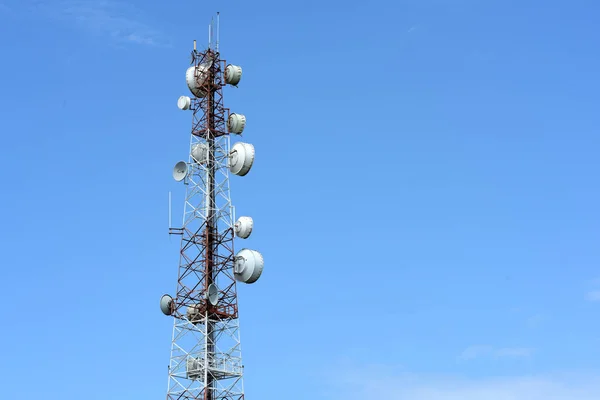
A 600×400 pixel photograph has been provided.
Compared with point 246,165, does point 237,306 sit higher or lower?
lower

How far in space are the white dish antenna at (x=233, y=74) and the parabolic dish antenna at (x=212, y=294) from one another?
17.3m

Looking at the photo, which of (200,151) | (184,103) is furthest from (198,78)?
(200,151)

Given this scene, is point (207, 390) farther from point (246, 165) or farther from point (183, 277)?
point (246, 165)

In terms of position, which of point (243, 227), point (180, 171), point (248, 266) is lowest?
point (248, 266)

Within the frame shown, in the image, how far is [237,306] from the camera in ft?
255

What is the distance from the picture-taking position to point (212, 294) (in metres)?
75.9

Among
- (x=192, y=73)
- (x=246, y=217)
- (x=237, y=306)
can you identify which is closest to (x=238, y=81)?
(x=192, y=73)

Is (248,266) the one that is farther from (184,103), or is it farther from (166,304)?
(184,103)

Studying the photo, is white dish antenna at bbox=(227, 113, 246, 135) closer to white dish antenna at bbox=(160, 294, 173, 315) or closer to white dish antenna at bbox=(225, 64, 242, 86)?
white dish antenna at bbox=(225, 64, 242, 86)

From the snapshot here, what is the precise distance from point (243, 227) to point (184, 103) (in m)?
11.6

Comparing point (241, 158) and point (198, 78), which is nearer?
point (241, 158)

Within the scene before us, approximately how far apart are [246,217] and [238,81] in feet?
38.6

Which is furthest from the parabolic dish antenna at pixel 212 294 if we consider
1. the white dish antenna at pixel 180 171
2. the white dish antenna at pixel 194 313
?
the white dish antenna at pixel 180 171

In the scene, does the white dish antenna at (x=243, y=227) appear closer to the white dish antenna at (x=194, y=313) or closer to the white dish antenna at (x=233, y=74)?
the white dish antenna at (x=194, y=313)
